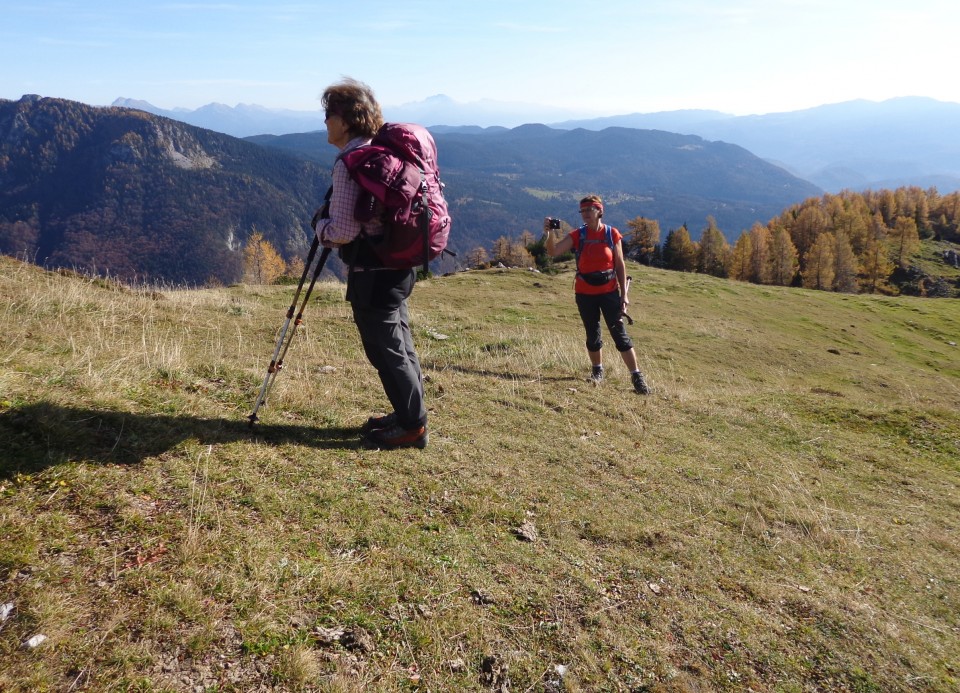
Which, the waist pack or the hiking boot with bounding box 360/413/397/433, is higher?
the waist pack

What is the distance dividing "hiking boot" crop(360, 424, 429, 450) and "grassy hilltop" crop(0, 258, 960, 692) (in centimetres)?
22

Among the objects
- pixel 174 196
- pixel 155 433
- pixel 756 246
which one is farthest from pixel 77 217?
pixel 155 433

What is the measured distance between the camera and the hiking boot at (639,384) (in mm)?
9188

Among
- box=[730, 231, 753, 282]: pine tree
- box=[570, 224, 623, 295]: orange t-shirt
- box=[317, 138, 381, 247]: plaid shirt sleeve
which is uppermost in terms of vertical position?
box=[317, 138, 381, 247]: plaid shirt sleeve

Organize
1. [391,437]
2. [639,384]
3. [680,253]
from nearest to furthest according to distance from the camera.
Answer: [391,437]
[639,384]
[680,253]

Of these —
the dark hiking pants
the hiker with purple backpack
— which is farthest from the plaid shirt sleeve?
the dark hiking pants

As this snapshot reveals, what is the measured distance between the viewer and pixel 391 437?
196 inches

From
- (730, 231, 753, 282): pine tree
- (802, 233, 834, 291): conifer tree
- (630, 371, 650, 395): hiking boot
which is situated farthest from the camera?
(730, 231, 753, 282): pine tree

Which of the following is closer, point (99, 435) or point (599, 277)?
point (99, 435)

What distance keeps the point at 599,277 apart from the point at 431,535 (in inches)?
251

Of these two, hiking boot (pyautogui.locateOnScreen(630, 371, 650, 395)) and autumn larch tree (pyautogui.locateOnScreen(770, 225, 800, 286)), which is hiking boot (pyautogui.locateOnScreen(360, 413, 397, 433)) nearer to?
hiking boot (pyautogui.locateOnScreen(630, 371, 650, 395))

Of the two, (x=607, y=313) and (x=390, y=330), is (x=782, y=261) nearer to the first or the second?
(x=607, y=313)

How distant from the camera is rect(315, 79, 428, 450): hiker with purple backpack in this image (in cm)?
405

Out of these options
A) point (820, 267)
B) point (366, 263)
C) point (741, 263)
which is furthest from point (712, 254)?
point (366, 263)
